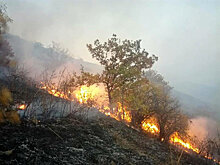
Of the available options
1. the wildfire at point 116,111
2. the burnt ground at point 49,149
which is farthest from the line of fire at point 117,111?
the burnt ground at point 49,149

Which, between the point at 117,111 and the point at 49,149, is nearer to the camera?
the point at 49,149

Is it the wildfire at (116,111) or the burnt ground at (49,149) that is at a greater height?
the wildfire at (116,111)

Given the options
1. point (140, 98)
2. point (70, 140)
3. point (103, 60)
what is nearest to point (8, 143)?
point (70, 140)

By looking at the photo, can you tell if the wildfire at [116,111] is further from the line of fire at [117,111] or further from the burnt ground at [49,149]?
the burnt ground at [49,149]

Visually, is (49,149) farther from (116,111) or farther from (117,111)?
(116,111)

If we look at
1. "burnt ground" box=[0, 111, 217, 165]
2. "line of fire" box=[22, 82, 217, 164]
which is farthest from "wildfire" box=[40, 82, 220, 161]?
"burnt ground" box=[0, 111, 217, 165]

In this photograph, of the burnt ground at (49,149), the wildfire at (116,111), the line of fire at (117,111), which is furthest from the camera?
the wildfire at (116,111)

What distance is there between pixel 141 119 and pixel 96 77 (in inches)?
304

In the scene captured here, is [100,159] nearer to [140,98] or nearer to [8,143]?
[8,143]

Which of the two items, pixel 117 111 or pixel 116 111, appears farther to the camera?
pixel 116 111

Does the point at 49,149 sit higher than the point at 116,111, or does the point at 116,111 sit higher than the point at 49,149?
the point at 116,111

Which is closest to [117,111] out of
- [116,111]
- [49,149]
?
[116,111]

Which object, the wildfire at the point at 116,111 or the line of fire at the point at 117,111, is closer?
the line of fire at the point at 117,111

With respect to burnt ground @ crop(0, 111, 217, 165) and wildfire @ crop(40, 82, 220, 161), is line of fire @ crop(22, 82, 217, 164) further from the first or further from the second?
burnt ground @ crop(0, 111, 217, 165)
